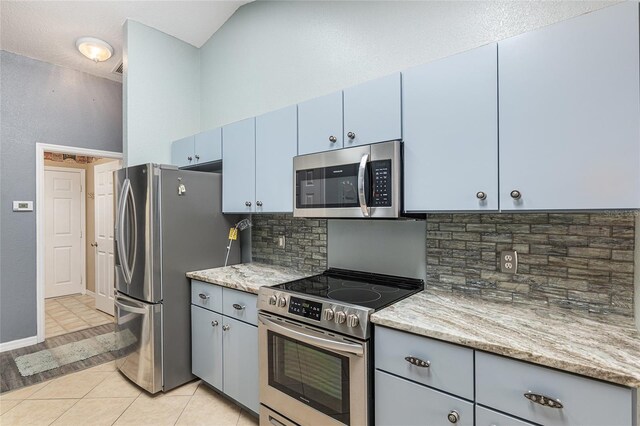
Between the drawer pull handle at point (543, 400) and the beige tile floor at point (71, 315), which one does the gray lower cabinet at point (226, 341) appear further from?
the beige tile floor at point (71, 315)

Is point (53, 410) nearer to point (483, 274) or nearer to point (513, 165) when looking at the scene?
point (483, 274)

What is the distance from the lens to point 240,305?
2.05 metres

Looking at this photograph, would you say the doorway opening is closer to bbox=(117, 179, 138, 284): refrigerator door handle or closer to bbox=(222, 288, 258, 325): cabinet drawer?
bbox=(117, 179, 138, 284): refrigerator door handle

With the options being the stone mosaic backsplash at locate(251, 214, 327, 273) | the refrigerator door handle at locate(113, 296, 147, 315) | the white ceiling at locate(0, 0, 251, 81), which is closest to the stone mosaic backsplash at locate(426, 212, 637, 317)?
the stone mosaic backsplash at locate(251, 214, 327, 273)

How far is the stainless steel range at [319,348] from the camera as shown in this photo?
1.43 meters

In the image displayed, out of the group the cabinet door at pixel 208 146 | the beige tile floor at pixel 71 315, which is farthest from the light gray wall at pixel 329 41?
the beige tile floor at pixel 71 315

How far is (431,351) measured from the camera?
1259 mm

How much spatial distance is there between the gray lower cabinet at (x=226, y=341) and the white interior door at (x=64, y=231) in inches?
156

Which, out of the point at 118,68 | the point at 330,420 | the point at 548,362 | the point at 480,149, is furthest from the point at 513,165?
the point at 118,68

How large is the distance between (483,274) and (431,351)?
2.11ft

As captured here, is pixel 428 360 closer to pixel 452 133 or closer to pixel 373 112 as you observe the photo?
pixel 452 133

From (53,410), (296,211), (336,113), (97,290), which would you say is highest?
(336,113)

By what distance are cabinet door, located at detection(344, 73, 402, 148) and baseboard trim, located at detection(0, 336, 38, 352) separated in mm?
3862

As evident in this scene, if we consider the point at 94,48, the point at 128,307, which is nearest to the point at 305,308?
the point at 128,307
